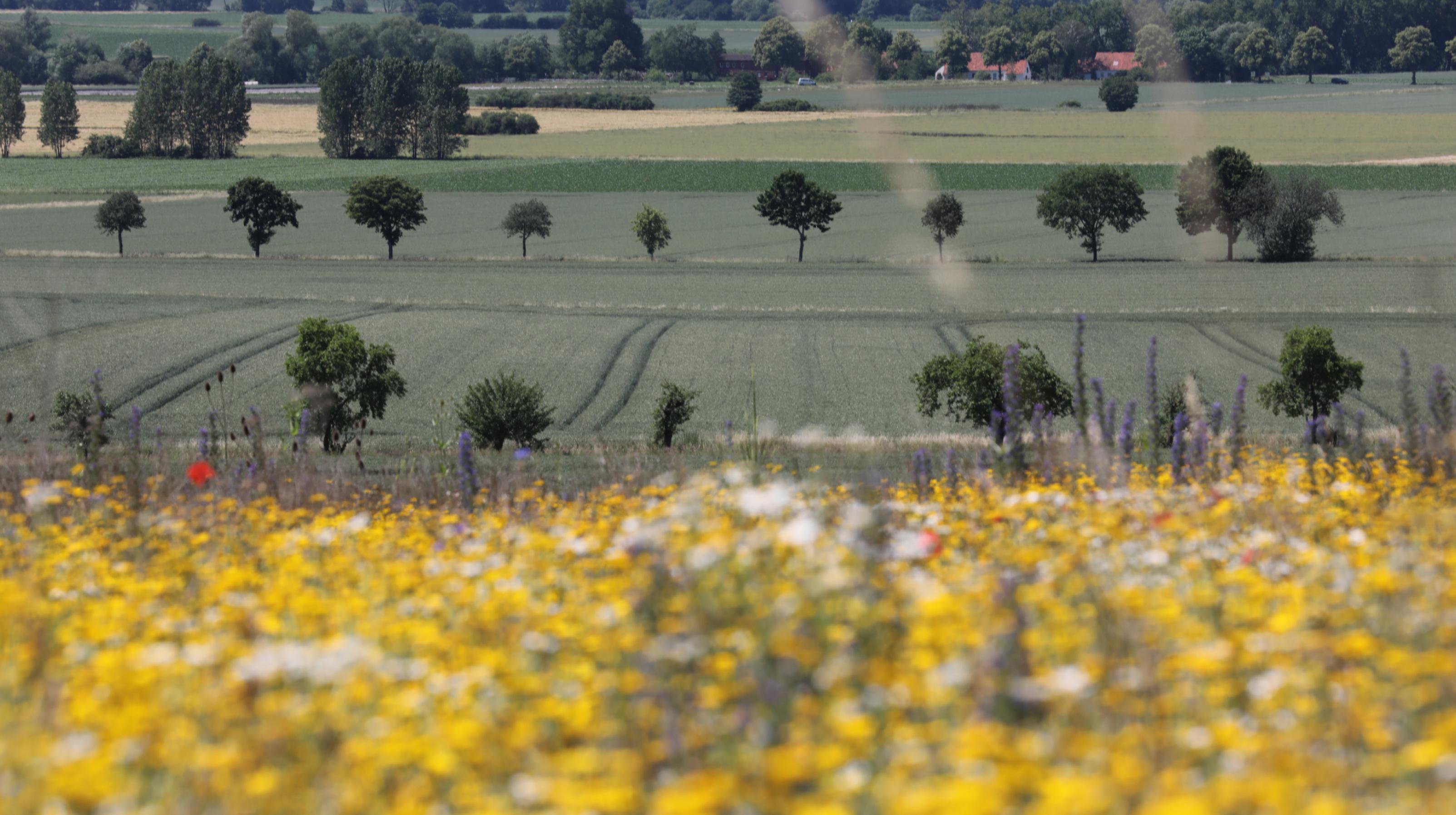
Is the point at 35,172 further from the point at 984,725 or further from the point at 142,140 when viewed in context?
the point at 984,725

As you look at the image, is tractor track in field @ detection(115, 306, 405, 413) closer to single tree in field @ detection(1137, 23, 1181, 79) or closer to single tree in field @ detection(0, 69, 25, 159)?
single tree in field @ detection(0, 69, 25, 159)

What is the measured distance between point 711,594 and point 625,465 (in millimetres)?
7858

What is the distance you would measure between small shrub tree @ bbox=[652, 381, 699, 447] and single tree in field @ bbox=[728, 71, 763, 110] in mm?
151165

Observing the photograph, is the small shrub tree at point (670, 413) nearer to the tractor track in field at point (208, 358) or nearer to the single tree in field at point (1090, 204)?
the tractor track in field at point (208, 358)

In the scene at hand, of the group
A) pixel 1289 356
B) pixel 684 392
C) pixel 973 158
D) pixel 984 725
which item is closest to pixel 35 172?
pixel 973 158

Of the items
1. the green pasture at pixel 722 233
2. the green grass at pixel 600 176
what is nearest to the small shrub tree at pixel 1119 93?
the green grass at pixel 600 176

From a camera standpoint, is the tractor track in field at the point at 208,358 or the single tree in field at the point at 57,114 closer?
the tractor track in field at the point at 208,358

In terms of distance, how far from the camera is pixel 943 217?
94.6 meters

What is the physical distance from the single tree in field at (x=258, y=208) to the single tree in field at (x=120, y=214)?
585 centimetres

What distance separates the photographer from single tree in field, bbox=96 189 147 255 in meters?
95.7

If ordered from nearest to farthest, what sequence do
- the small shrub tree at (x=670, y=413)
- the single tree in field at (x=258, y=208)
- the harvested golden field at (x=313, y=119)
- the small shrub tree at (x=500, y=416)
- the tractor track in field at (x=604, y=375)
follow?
1. the small shrub tree at (x=500, y=416)
2. the small shrub tree at (x=670, y=413)
3. the tractor track in field at (x=604, y=375)
4. the single tree in field at (x=258, y=208)
5. the harvested golden field at (x=313, y=119)

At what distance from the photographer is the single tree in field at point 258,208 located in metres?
97.4

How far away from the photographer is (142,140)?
15838 centimetres

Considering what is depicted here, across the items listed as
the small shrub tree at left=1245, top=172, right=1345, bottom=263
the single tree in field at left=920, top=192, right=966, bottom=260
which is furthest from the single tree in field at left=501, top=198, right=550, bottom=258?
the small shrub tree at left=1245, top=172, right=1345, bottom=263
